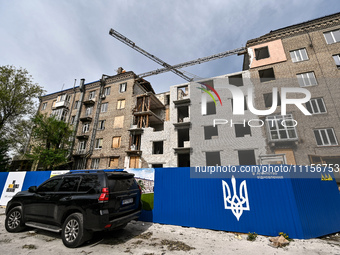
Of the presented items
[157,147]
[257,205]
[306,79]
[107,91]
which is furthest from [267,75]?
[107,91]

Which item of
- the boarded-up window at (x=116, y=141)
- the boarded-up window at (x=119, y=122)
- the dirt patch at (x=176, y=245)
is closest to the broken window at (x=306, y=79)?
the dirt patch at (x=176, y=245)

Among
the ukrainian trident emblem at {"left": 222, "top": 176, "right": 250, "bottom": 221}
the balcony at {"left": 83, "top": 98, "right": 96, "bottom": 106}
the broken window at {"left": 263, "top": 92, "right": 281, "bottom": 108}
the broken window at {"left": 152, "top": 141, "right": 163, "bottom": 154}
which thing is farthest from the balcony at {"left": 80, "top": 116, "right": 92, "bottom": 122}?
the broken window at {"left": 263, "top": 92, "right": 281, "bottom": 108}

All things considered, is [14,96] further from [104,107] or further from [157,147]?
[157,147]

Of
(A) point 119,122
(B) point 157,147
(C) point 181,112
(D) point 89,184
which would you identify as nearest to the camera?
(D) point 89,184

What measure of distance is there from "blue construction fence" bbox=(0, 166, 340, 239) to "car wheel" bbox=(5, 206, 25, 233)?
4582 mm

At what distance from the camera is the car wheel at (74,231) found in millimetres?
4160

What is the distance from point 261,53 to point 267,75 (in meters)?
3.84

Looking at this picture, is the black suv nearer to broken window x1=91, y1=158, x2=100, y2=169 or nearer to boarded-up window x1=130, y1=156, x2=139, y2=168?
boarded-up window x1=130, y1=156, x2=139, y2=168

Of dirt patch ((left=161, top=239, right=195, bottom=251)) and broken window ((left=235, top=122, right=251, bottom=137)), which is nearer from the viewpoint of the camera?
dirt patch ((left=161, top=239, right=195, bottom=251))

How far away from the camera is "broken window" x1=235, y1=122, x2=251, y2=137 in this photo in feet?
57.7

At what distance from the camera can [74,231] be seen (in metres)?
4.33

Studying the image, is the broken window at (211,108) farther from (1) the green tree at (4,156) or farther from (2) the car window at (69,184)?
(1) the green tree at (4,156)

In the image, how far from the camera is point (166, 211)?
6777mm

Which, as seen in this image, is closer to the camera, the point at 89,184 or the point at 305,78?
the point at 89,184
